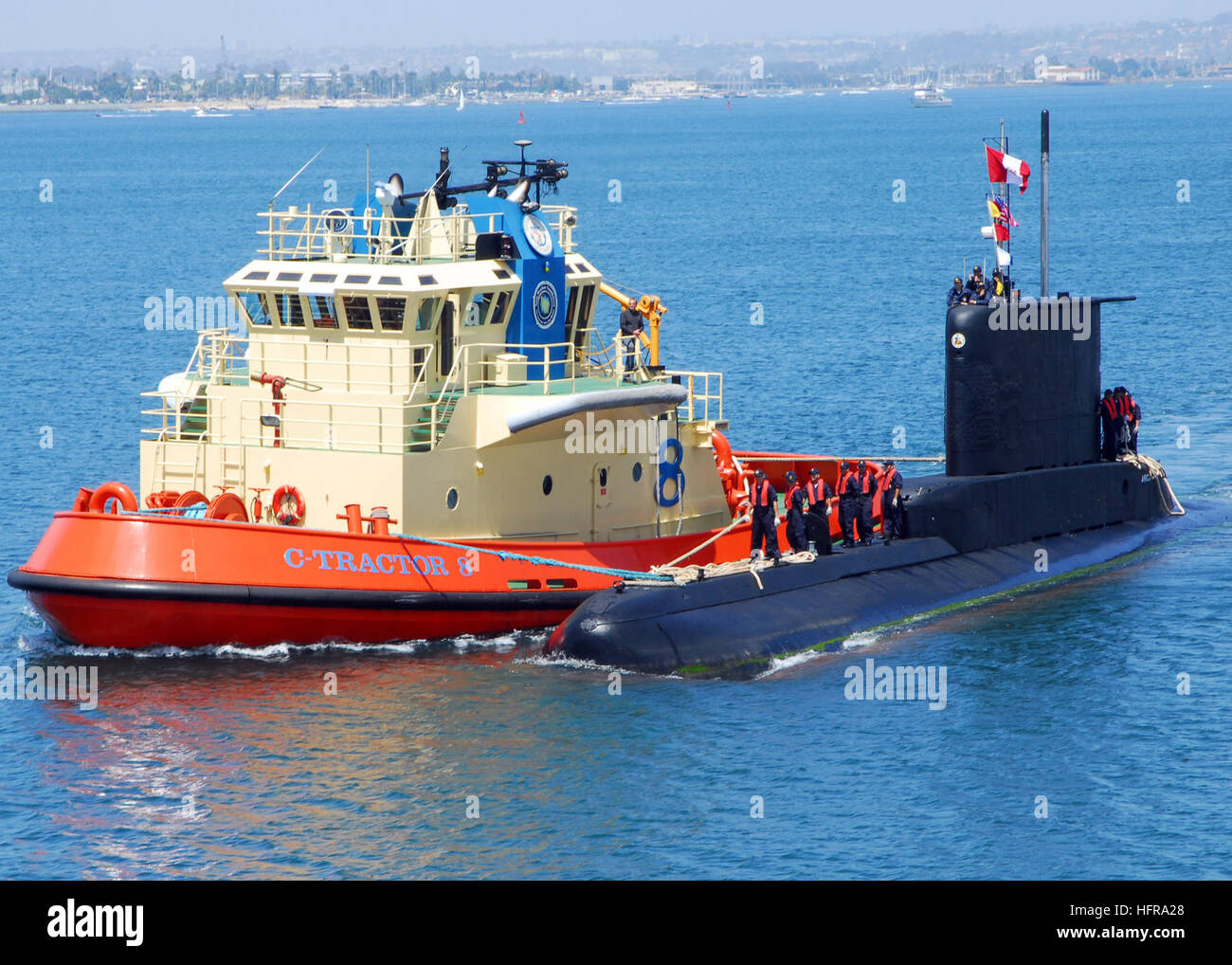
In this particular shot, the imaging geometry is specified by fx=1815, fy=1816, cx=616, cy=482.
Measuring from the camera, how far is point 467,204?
29.9 m

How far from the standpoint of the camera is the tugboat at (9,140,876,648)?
25172mm

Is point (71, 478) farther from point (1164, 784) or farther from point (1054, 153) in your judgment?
point (1054, 153)

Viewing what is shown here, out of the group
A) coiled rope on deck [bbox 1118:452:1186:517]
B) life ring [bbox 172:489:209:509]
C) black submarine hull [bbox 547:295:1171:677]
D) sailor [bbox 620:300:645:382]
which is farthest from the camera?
coiled rope on deck [bbox 1118:452:1186:517]

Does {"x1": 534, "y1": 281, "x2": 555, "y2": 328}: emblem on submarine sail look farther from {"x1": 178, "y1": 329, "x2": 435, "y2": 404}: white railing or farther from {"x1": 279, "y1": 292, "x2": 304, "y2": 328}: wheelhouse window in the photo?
{"x1": 279, "y1": 292, "x2": 304, "y2": 328}: wheelhouse window

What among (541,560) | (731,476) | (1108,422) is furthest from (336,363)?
(1108,422)

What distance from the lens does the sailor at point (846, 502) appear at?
29719mm

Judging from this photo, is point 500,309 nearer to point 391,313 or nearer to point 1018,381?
point 391,313

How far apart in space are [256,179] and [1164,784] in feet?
419

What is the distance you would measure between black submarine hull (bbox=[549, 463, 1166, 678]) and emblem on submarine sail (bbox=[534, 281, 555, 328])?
528cm

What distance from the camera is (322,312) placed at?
27797mm

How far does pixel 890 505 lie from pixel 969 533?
168 cm

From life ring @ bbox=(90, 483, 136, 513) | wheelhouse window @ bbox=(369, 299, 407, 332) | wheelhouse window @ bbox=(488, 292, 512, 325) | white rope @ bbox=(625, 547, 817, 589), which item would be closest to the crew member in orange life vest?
white rope @ bbox=(625, 547, 817, 589)

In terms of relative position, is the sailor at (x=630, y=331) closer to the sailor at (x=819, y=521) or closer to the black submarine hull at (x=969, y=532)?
the sailor at (x=819, y=521)

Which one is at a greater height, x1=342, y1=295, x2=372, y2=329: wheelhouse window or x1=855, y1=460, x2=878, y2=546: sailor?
x1=342, y1=295, x2=372, y2=329: wheelhouse window
